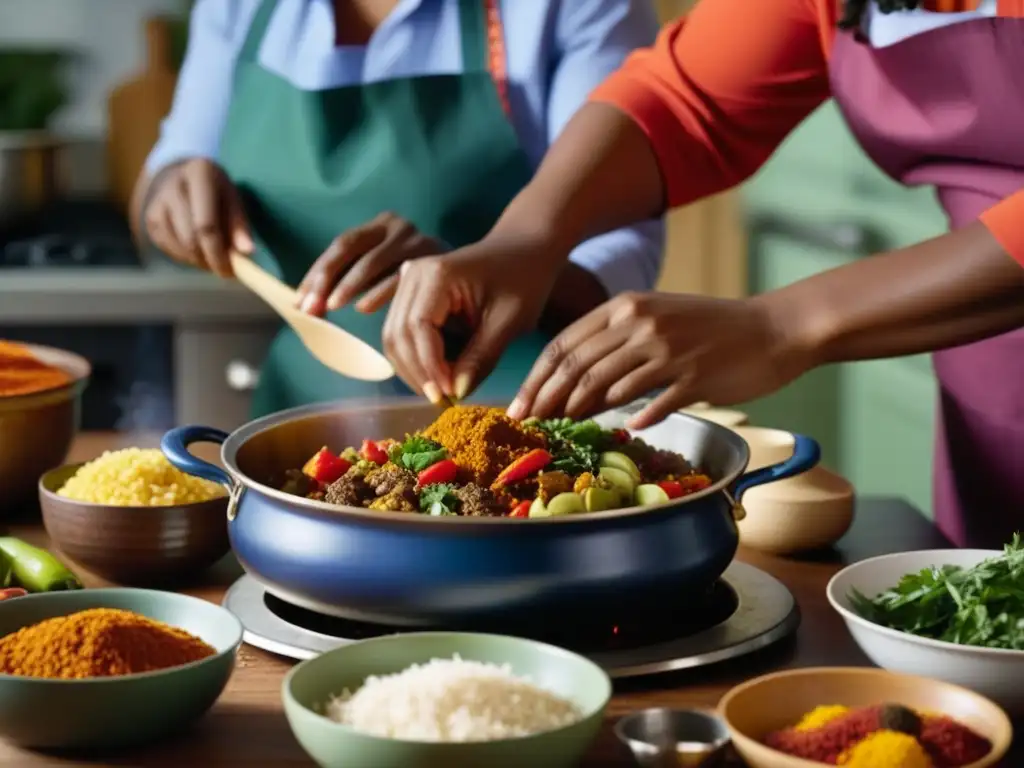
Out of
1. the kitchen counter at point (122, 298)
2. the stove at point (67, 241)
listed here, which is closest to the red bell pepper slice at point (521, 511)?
the kitchen counter at point (122, 298)

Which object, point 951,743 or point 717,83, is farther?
point 717,83

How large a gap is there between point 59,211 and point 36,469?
6.50ft

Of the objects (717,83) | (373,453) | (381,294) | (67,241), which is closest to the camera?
(373,453)

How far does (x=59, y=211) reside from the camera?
3404 mm

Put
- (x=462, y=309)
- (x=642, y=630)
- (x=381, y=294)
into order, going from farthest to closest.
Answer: (x=381, y=294)
(x=462, y=309)
(x=642, y=630)

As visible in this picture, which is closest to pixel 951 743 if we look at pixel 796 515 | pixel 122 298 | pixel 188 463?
pixel 796 515

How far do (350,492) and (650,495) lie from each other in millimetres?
237

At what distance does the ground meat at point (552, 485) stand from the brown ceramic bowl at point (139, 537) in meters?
0.33

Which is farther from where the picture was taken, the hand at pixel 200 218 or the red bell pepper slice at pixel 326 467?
the hand at pixel 200 218

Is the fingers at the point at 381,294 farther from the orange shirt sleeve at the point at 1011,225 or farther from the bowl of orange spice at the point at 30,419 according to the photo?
the orange shirt sleeve at the point at 1011,225

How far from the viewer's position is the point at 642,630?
3.80 feet

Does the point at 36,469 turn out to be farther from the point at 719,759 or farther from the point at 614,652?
the point at 719,759

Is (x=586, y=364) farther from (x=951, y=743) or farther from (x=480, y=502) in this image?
(x=951, y=743)

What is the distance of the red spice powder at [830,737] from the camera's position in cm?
86
